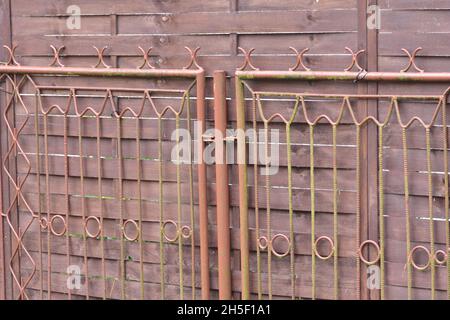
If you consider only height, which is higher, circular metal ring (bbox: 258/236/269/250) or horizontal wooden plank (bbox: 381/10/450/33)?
horizontal wooden plank (bbox: 381/10/450/33)

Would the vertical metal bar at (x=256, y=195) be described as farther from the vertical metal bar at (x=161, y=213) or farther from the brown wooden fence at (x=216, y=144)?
the vertical metal bar at (x=161, y=213)

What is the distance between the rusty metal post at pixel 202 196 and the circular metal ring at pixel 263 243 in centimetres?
29

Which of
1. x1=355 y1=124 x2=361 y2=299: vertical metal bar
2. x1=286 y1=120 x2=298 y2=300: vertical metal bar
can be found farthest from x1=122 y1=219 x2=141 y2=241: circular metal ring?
x1=355 y1=124 x2=361 y2=299: vertical metal bar

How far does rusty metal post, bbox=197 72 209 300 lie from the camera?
5.40 metres

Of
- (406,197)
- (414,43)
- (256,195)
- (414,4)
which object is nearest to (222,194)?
(256,195)

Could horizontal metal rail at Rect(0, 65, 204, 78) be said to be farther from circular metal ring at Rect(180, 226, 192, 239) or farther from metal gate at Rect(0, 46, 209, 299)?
circular metal ring at Rect(180, 226, 192, 239)

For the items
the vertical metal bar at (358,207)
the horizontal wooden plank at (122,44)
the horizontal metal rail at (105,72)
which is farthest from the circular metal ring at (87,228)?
the vertical metal bar at (358,207)

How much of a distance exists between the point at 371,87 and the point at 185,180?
114 centimetres

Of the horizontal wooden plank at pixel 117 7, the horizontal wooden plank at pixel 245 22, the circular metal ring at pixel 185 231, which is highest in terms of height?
the horizontal wooden plank at pixel 117 7

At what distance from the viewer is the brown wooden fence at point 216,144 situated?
16.5 feet

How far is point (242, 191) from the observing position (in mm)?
5371

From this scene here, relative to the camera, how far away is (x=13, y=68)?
19.3 ft

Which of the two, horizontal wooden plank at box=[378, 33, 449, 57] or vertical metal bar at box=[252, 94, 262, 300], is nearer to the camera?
horizontal wooden plank at box=[378, 33, 449, 57]

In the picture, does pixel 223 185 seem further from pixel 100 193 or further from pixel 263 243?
pixel 100 193
